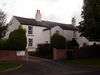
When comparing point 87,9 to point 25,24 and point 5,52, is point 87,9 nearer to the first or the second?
point 5,52

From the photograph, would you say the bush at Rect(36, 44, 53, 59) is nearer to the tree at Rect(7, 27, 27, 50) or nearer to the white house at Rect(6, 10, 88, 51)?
the tree at Rect(7, 27, 27, 50)

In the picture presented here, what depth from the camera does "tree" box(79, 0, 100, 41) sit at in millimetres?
29953

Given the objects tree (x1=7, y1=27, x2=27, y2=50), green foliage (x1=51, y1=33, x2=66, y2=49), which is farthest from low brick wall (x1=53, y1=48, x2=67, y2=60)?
tree (x1=7, y1=27, x2=27, y2=50)

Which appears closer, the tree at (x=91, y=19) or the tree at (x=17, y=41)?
the tree at (x=17, y=41)

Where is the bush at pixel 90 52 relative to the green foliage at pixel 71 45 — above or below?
below

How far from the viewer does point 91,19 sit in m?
31.6

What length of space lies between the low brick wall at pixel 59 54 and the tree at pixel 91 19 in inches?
190

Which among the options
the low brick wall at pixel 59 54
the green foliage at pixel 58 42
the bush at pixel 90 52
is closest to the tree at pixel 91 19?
the bush at pixel 90 52

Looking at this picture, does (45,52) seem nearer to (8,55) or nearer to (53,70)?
(8,55)

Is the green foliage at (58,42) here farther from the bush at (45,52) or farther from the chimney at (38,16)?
the chimney at (38,16)

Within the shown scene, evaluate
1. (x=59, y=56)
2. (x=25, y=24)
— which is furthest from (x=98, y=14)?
(x=25, y=24)

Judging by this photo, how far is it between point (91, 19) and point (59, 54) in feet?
24.0

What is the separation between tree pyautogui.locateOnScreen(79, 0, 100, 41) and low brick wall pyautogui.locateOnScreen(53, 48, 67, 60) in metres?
4.84

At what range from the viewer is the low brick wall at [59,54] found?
3331 cm
